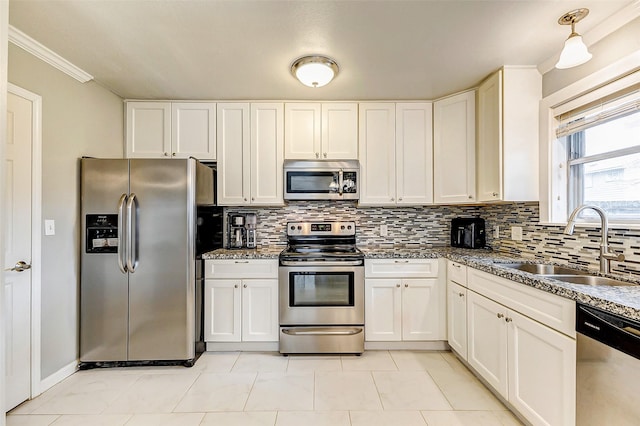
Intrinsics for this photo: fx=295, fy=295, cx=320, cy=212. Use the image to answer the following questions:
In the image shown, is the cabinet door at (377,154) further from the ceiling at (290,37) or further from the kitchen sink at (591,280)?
the kitchen sink at (591,280)

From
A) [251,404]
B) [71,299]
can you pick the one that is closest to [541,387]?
[251,404]

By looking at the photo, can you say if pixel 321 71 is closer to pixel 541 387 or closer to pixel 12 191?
pixel 12 191

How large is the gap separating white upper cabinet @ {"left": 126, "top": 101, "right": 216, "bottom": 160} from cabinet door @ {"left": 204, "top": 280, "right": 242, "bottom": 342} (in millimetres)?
1241

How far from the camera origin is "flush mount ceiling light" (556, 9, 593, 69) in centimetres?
153

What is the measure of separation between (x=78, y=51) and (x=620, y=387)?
344cm

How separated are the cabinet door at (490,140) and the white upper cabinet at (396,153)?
0.46 metres

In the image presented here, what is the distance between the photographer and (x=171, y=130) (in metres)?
2.87

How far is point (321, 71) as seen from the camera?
215cm

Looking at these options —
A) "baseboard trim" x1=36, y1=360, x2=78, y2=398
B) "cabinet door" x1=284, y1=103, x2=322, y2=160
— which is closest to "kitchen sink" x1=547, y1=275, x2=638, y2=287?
"cabinet door" x1=284, y1=103, x2=322, y2=160

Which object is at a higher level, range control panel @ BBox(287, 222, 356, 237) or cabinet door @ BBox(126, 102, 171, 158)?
cabinet door @ BBox(126, 102, 171, 158)

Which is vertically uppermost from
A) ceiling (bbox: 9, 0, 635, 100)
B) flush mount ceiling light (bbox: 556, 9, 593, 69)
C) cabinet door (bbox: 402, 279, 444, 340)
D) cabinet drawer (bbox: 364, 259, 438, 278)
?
ceiling (bbox: 9, 0, 635, 100)

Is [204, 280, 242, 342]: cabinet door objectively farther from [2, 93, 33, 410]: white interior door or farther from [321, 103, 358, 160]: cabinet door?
[321, 103, 358, 160]: cabinet door

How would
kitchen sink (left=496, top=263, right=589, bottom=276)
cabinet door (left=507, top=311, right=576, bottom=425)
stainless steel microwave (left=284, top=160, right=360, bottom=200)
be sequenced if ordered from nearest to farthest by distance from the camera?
cabinet door (left=507, top=311, right=576, bottom=425)
kitchen sink (left=496, top=263, right=589, bottom=276)
stainless steel microwave (left=284, top=160, right=360, bottom=200)

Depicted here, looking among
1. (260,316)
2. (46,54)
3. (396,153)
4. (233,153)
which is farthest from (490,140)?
(46,54)
